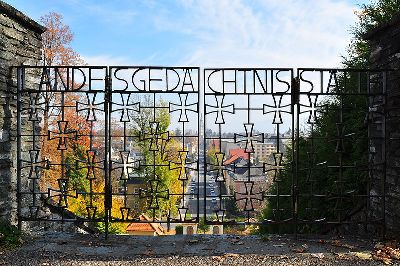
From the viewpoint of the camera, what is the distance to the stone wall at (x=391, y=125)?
511cm

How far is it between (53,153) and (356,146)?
35.8 feet

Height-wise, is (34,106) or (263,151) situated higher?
(34,106)

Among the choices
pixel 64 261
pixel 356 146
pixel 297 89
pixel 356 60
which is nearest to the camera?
pixel 64 261

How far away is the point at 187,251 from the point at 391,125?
3158mm

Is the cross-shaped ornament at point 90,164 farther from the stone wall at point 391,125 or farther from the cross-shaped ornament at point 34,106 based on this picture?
the stone wall at point 391,125

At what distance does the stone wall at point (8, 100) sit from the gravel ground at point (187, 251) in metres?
0.64

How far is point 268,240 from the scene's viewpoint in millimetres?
5297

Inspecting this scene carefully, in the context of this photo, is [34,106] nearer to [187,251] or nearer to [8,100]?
[8,100]

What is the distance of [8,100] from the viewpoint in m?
5.29

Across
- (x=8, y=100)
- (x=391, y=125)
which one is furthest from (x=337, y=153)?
(x=8, y=100)

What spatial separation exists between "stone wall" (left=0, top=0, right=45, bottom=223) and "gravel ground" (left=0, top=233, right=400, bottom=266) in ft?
2.11

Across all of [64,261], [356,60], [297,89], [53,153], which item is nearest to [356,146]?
[356,60]

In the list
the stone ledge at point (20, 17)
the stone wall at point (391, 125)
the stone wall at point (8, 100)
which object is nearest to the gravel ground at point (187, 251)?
the stone wall at point (391, 125)

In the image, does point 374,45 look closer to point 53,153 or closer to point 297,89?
point 297,89
